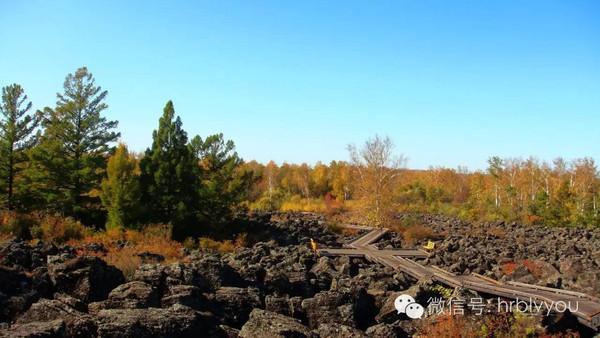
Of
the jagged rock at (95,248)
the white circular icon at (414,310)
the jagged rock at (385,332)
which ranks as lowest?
the white circular icon at (414,310)

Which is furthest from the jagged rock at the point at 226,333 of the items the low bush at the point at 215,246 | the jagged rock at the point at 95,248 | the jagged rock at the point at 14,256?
the low bush at the point at 215,246

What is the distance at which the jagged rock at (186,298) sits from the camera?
412 inches

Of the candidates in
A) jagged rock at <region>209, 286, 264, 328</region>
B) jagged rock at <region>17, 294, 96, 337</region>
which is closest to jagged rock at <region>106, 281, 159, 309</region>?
jagged rock at <region>17, 294, 96, 337</region>

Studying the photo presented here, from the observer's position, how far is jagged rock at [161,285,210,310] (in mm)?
10461

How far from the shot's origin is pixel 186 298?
1053 cm

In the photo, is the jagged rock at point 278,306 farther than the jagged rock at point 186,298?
Yes

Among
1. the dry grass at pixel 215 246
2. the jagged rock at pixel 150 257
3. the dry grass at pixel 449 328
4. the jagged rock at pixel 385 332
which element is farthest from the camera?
the dry grass at pixel 215 246

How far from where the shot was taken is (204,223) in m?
26.8

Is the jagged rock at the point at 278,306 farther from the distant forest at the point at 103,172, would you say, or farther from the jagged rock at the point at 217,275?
the distant forest at the point at 103,172

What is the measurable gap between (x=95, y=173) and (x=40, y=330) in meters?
20.4

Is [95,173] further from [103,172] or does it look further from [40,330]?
[40,330]

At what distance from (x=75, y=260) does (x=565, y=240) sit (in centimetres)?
3185
